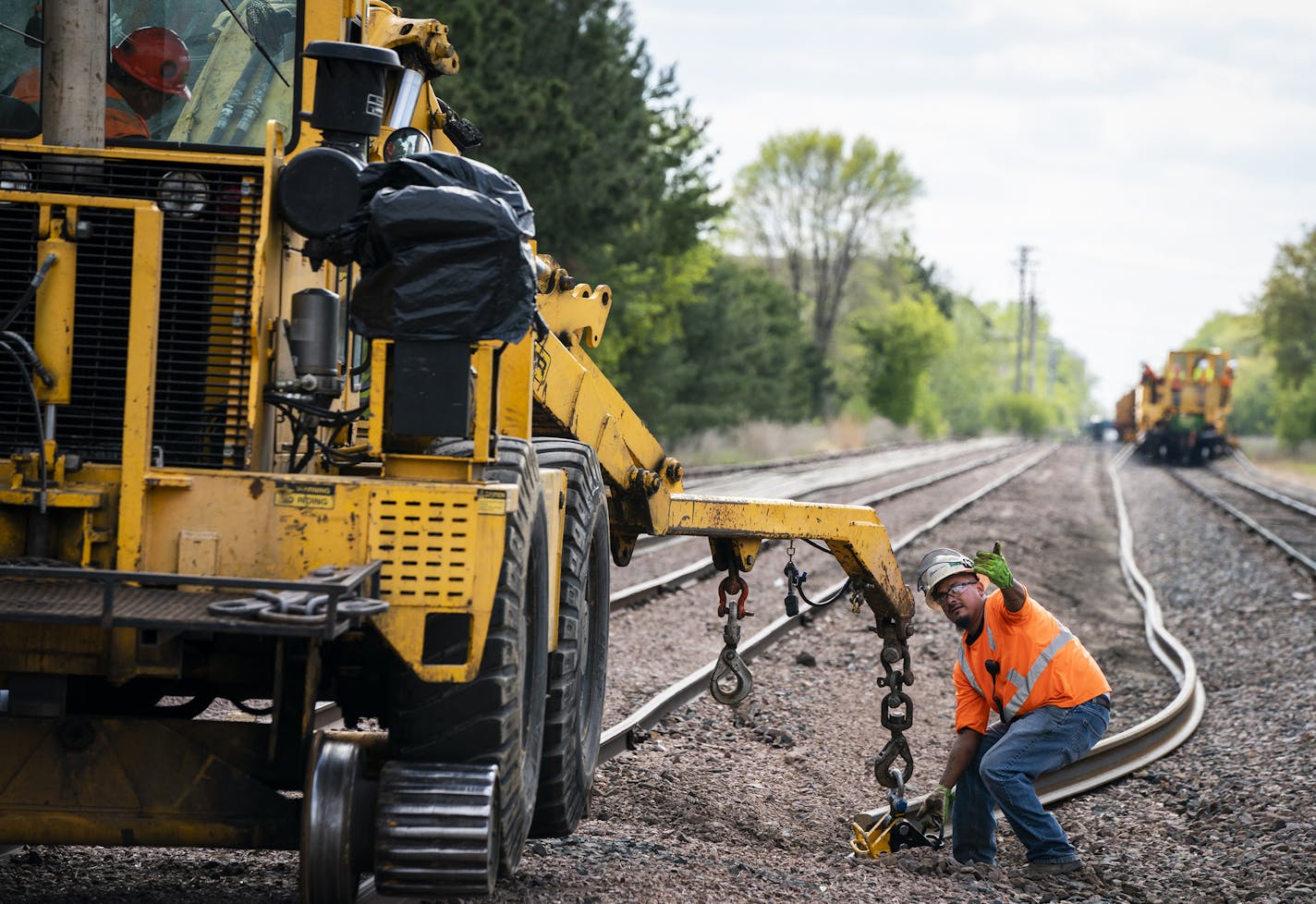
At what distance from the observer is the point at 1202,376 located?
55469 mm

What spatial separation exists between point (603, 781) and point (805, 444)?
1925 inches

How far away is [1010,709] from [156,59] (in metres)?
4.47

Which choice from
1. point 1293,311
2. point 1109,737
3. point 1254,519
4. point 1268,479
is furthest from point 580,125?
point 1293,311

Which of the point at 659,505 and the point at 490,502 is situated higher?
the point at 490,502

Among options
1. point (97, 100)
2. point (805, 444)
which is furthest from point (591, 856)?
point (805, 444)

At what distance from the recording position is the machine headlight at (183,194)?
4305mm

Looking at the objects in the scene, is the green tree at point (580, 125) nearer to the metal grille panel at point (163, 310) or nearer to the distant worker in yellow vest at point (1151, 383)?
the metal grille panel at point (163, 310)

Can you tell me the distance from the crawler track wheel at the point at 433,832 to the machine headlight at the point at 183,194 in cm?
166

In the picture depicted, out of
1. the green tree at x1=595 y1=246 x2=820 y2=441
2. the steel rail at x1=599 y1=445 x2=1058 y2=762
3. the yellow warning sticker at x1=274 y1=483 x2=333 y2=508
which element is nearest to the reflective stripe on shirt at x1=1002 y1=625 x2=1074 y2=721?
the steel rail at x1=599 y1=445 x2=1058 y2=762

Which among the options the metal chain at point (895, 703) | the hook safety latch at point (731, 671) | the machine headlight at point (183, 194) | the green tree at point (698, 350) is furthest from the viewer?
the green tree at point (698, 350)

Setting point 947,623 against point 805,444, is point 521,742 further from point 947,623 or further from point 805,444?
point 805,444

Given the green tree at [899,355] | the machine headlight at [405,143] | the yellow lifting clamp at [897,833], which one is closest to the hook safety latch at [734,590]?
the yellow lifting clamp at [897,833]

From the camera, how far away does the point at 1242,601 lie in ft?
53.8

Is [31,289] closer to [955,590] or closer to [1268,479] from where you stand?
[955,590]
